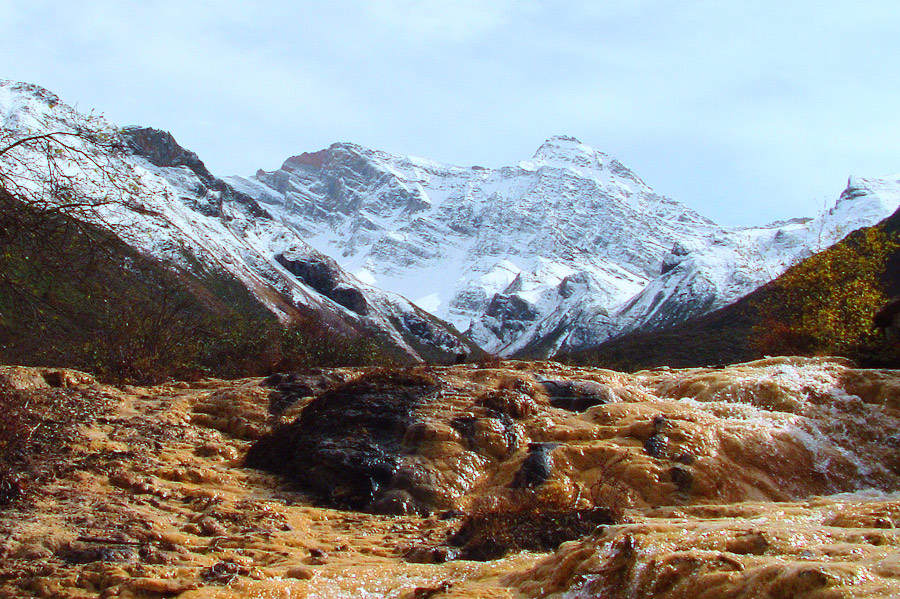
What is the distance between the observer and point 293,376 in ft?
62.2

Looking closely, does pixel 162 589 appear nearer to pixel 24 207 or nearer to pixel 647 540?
pixel 647 540

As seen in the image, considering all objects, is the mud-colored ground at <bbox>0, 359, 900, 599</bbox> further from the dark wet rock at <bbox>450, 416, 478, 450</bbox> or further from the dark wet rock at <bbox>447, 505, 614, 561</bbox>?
the dark wet rock at <bbox>447, 505, 614, 561</bbox>

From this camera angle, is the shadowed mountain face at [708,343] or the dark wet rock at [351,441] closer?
the dark wet rock at [351,441]

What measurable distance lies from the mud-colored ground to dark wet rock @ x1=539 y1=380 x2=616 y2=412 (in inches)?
5.6

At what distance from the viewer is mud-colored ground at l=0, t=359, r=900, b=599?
666 centimetres

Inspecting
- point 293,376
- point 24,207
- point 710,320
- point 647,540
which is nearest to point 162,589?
point 647,540

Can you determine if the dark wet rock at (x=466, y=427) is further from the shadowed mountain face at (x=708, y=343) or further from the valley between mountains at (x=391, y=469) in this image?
the shadowed mountain face at (x=708, y=343)

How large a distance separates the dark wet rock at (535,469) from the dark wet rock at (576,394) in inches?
122

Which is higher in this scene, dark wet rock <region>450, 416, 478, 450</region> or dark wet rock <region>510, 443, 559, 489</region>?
dark wet rock <region>450, 416, 478, 450</region>

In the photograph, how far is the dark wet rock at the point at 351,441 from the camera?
12.3 metres

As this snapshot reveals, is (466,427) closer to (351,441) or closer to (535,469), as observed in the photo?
(535,469)

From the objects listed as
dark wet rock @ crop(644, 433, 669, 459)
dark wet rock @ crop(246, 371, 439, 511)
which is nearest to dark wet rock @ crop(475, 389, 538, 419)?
dark wet rock @ crop(246, 371, 439, 511)

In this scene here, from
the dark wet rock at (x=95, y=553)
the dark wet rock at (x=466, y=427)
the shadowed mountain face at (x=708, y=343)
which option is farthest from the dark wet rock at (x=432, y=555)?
the shadowed mountain face at (x=708, y=343)

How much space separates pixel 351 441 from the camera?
13352mm
